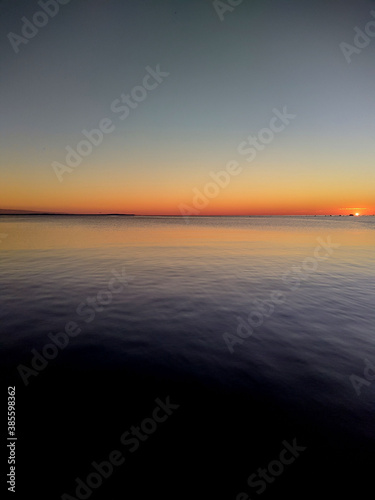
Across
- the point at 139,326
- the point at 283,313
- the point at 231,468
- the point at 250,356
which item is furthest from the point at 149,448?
the point at 283,313

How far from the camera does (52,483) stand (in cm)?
389

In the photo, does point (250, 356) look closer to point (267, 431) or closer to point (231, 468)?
point (267, 431)

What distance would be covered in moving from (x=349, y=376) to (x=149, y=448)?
5.77 m

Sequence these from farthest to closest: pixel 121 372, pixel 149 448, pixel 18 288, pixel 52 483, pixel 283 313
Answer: pixel 18 288, pixel 283 313, pixel 121 372, pixel 149 448, pixel 52 483

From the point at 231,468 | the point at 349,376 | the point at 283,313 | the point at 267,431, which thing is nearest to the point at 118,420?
the point at 231,468

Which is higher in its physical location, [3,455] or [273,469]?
[3,455]

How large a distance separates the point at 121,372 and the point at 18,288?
36.8 ft

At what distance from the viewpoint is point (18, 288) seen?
14219 millimetres

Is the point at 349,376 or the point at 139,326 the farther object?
the point at 139,326

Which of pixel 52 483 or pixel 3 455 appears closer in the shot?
pixel 52 483

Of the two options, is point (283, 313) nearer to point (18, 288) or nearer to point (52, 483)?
point (52, 483)

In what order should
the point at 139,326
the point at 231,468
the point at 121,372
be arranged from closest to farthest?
the point at 231,468, the point at 121,372, the point at 139,326

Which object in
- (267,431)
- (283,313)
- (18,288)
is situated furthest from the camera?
(18,288)

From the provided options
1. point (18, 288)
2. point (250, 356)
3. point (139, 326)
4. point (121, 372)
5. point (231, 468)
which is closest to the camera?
point (231, 468)
